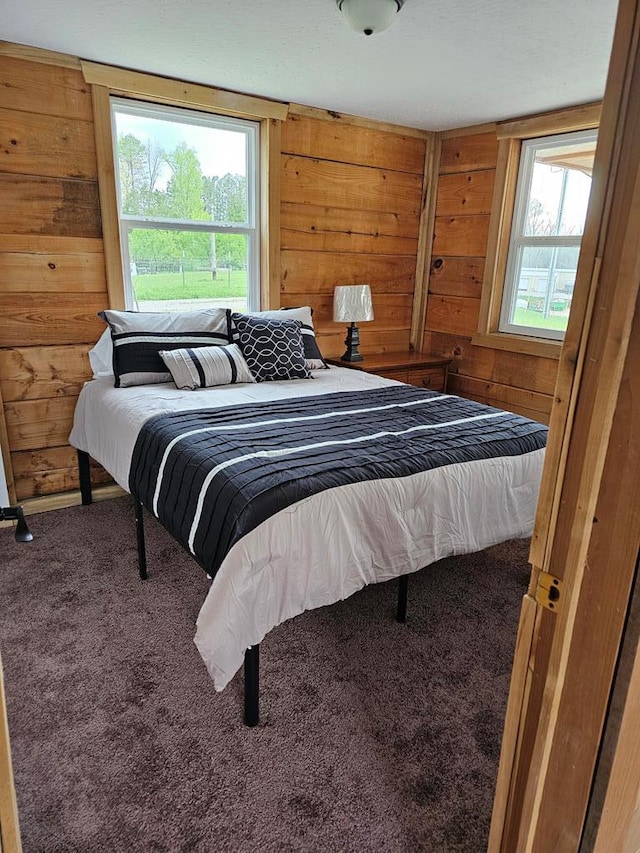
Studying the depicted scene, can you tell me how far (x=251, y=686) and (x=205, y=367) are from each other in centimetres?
168

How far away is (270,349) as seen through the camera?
10.2ft

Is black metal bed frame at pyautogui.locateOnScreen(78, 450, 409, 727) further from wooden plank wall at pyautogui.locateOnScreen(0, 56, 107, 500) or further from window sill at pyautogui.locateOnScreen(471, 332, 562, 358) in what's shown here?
window sill at pyautogui.locateOnScreen(471, 332, 562, 358)

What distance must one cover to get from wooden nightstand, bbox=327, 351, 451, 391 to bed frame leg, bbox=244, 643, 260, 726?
238 centimetres

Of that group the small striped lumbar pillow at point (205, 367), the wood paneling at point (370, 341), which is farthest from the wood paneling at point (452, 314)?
the small striped lumbar pillow at point (205, 367)

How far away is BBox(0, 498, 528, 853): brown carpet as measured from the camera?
1408mm

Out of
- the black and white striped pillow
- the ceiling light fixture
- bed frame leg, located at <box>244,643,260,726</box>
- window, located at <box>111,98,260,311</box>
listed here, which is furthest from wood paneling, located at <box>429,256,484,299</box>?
bed frame leg, located at <box>244,643,260,726</box>

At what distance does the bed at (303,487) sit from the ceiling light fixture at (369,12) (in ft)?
4.97

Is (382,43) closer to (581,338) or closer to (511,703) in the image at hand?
(581,338)

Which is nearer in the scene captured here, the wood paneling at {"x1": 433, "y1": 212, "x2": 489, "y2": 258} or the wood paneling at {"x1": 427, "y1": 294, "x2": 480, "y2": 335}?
the wood paneling at {"x1": 433, "y1": 212, "x2": 489, "y2": 258}

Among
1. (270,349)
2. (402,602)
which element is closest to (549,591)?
(402,602)

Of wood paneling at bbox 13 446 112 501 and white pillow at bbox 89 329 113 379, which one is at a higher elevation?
white pillow at bbox 89 329 113 379

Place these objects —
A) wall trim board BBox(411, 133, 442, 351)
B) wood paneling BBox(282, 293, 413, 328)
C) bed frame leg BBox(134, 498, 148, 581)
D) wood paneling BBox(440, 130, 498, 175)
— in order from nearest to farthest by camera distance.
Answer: bed frame leg BBox(134, 498, 148, 581), wood paneling BBox(440, 130, 498, 175), wood paneling BBox(282, 293, 413, 328), wall trim board BBox(411, 133, 442, 351)

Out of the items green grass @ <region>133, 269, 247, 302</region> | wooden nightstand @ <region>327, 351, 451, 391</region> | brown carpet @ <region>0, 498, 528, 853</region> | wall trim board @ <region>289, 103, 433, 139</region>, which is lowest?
brown carpet @ <region>0, 498, 528, 853</region>

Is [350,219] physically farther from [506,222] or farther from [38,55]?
[38,55]
